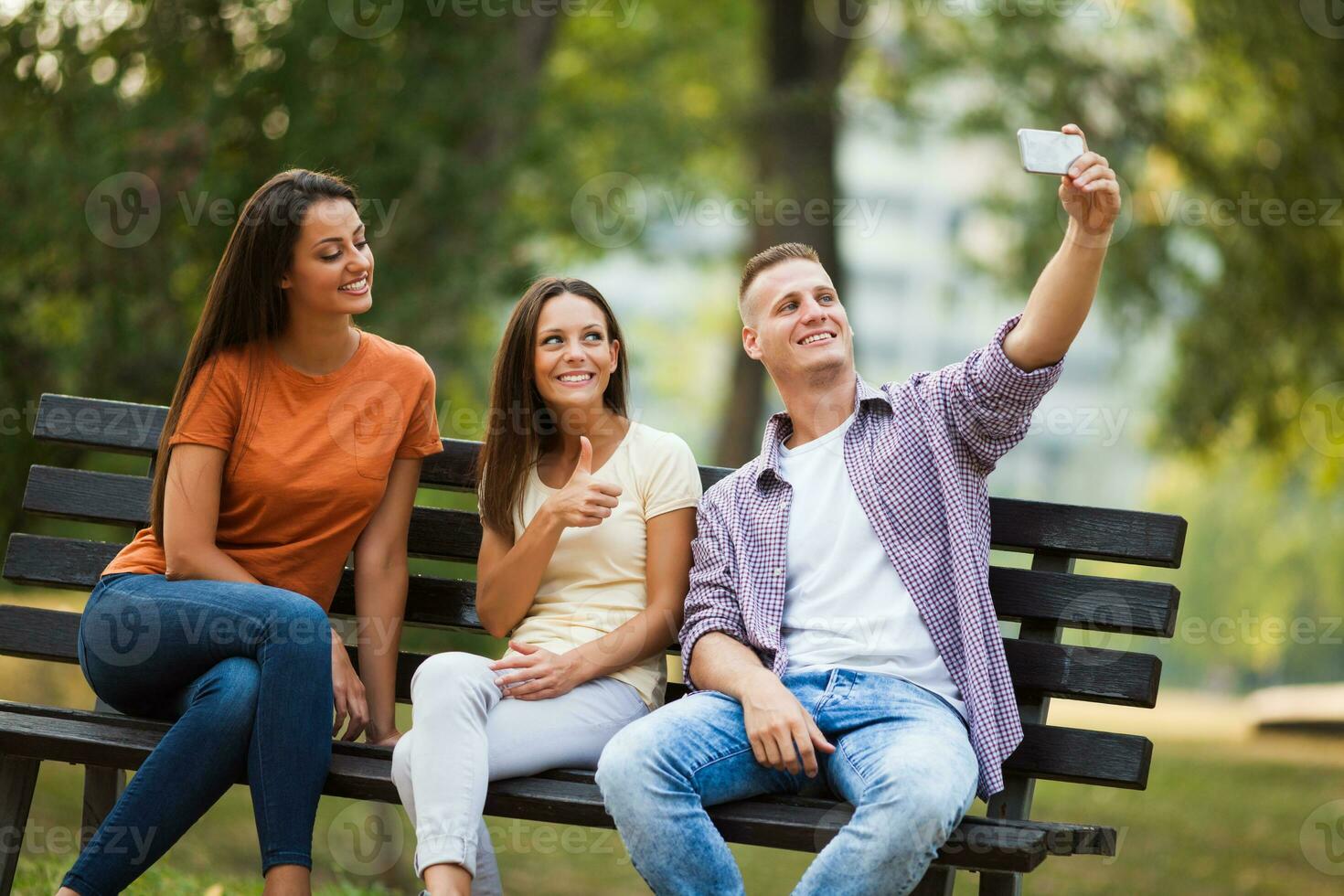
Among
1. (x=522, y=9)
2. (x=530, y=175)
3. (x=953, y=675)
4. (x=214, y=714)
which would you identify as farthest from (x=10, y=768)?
(x=530, y=175)

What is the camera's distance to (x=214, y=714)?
9.59ft

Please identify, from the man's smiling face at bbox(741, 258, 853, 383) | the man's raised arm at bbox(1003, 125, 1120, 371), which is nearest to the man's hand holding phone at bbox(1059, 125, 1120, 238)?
the man's raised arm at bbox(1003, 125, 1120, 371)

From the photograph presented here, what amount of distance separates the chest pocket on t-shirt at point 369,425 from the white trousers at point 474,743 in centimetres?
55

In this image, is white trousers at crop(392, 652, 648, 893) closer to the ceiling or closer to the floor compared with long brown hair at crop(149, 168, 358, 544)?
closer to the floor

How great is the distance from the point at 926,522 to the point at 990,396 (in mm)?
321

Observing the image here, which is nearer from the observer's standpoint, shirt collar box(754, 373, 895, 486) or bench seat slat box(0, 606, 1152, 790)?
bench seat slat box(0, 606, 1152, 790)

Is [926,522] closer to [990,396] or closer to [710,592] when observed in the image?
[990,396]

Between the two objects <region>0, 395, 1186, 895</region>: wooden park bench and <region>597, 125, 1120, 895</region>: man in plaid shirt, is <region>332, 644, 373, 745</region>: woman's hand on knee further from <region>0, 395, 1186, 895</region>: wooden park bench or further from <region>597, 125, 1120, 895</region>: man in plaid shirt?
<region>597, 125, 1120, 895</region>: man in plaid shirt

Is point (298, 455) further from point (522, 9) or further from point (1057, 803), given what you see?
point (1057, 803)

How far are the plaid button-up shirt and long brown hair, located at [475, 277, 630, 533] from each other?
45 cm

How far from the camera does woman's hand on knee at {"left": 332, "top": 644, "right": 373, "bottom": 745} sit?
3.30 metres

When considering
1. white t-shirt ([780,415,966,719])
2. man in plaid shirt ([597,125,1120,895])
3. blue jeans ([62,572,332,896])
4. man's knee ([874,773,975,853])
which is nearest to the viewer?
man's knee ([874,773,975,853])

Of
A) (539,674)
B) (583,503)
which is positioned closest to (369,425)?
(583,503)

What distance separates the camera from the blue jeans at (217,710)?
2.86 meters
